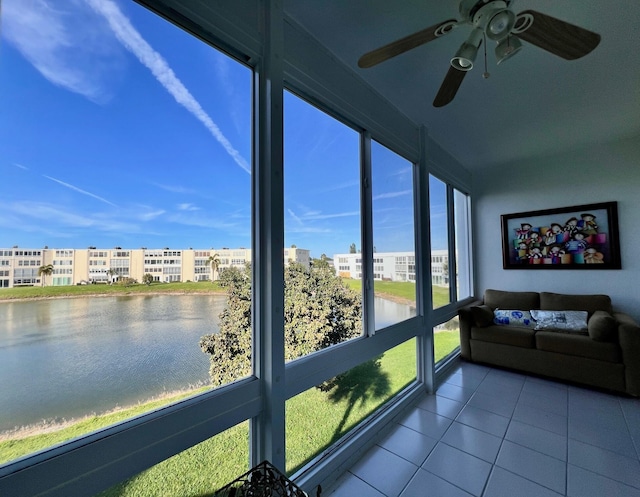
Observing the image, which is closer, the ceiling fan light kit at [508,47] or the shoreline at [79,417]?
the shoreline at [79,417]

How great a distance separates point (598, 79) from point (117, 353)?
3.58 m

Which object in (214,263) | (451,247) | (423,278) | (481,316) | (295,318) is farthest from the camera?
(451,247)

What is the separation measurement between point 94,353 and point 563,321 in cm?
423

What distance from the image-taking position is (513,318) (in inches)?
132

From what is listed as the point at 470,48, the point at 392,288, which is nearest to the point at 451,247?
the point at 392,288

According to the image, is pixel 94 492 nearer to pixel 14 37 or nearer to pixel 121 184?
pixel 121 184

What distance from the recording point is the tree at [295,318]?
1.28 metres

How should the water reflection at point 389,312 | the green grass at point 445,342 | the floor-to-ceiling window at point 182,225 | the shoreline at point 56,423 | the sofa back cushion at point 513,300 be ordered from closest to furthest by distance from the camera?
the shoreline at point 56,423
the floor-to-ceiling window at point 182,225
the water reflection at point 389,312
the green grass at point 445,342
the sofa back cushion at point 513,300

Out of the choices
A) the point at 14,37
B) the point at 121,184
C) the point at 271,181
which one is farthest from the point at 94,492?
the point at 14,37

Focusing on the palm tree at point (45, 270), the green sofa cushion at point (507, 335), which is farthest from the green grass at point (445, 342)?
the palm tree at point (45, 270)

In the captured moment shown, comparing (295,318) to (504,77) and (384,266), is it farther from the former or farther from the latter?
(504,77)

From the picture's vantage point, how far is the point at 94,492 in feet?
2.76

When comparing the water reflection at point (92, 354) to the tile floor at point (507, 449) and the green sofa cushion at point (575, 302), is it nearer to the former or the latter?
the tile floor at point (507, 449)

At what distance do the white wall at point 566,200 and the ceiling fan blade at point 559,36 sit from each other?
3.05 m
